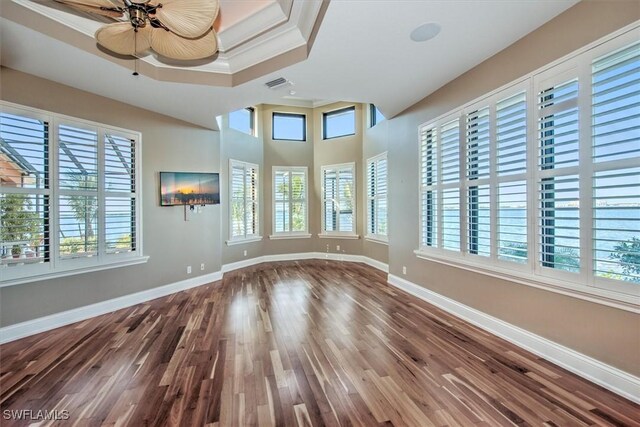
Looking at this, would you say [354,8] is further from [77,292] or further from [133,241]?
[77,292]

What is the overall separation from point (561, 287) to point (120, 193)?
5384mm

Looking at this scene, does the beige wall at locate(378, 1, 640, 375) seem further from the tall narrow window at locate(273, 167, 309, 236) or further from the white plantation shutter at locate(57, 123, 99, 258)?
the white plantation shutter at locate(57, 123, 99, 258)

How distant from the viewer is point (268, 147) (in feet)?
24.8

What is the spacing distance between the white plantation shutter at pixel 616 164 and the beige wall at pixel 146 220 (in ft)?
17.7

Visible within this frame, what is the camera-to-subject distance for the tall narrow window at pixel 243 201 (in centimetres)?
658

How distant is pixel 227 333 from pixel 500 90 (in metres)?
3.99

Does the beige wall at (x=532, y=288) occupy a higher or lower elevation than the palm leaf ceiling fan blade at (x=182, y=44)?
lower

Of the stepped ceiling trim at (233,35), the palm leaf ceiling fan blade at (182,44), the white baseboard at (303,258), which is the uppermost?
the stepped ceiling trim at (233,35)

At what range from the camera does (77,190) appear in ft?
12.0

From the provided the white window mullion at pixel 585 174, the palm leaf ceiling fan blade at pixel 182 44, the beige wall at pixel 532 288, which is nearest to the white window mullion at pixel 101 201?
the palm leaf ceiling fan blade at pixel 182 44

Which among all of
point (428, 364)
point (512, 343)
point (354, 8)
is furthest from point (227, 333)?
point (354, 8)

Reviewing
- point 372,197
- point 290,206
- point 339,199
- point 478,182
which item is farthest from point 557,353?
point 290,206

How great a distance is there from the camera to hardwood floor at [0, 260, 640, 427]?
1893mm

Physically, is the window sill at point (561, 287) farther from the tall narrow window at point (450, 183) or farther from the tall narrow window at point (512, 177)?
the tall narrow window at point (450, 183)
